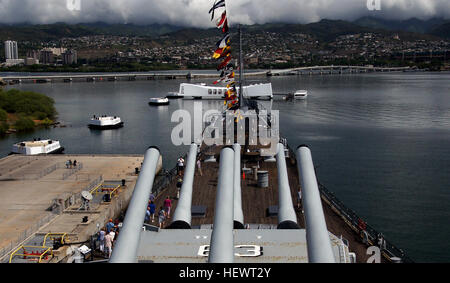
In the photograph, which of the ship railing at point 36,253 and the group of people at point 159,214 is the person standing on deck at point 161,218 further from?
the ship railing at point 36,253

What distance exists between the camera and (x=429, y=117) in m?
68.8

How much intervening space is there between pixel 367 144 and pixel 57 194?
32594 mm

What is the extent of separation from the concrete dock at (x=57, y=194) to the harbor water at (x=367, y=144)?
800 cm

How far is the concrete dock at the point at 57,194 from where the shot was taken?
2097 cm

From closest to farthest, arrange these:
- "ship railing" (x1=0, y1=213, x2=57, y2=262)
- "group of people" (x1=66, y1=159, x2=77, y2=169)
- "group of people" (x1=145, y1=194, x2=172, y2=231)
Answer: "group of people" (x1=145, y1=194, x2=172, y2=231) < "ship railing" (x1=0, y1=213, x2=57, y2=262) < "group of people" (x1=66, y1=159, x2=77, y2=169)

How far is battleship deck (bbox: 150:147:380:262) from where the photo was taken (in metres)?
15.6

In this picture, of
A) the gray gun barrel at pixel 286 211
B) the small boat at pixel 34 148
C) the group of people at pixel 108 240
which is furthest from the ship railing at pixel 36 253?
the small boat at pixel 34 148

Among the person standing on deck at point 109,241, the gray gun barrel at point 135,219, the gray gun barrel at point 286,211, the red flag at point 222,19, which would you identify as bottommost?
the person standing on deck at point 109,241

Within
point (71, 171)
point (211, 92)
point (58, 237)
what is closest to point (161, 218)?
point (58, 237)

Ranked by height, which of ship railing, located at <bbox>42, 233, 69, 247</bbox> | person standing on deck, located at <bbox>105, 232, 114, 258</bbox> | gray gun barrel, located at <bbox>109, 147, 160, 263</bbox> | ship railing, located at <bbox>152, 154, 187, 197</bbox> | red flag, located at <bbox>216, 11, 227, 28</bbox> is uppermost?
red flag, located at <bbox>216, 11, 227, 28</bbox>

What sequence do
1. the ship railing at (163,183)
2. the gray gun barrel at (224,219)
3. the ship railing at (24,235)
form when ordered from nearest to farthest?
the gray gun barrel at (224,219)
the ship railing at (24,235)
the ship railing at (163,183)

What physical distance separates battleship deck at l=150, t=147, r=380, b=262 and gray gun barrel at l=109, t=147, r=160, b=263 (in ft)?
22.4

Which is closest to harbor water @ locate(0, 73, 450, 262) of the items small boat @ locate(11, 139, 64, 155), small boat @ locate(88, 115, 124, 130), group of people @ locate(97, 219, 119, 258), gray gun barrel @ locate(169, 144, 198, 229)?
small boat @ locate(88, 115, 124, 130)

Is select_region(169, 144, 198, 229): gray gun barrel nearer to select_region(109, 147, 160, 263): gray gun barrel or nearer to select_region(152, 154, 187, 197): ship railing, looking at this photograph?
select_region(109, 147, 160, 263): gray gun barrel
